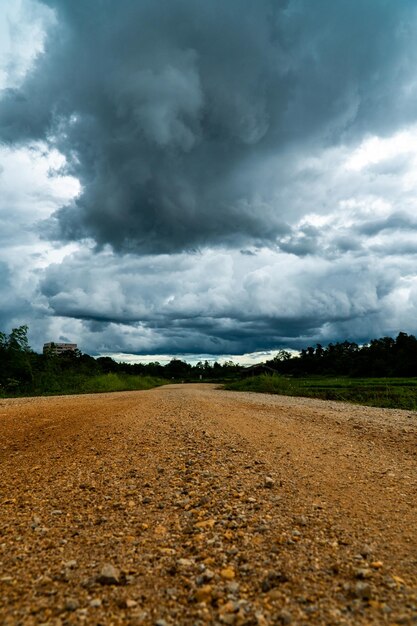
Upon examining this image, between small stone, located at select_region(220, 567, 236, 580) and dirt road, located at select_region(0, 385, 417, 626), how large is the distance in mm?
16

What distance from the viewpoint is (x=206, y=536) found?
407 cm

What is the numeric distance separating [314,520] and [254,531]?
0.73 m

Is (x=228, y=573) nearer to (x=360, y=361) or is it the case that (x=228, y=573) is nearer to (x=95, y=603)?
(x=95, y=603)

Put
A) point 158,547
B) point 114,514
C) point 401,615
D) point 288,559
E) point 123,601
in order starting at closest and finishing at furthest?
point 401,615 < point 123,601 < point 288,559 < point 158,547 < point 114,514

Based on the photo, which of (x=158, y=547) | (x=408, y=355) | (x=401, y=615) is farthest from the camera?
(x=408, y=355)

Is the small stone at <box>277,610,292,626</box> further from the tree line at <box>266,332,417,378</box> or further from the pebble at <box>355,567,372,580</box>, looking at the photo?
the tree line at <box>266,332,417,378</box>

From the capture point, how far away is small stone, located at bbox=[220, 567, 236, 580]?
10.8 feet

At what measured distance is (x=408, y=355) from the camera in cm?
7944

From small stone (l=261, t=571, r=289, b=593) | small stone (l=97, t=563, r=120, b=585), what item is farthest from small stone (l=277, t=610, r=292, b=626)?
small stone (l=97, t=563, r=120, b=585)

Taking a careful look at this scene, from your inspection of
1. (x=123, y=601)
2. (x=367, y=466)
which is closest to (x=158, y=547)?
(x=123, y=601)

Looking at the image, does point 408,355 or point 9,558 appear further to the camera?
point 408,355

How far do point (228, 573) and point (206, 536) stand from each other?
2.47ft

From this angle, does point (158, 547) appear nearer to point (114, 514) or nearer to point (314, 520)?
point (114, 514)

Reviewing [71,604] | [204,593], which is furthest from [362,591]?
[71,604]
